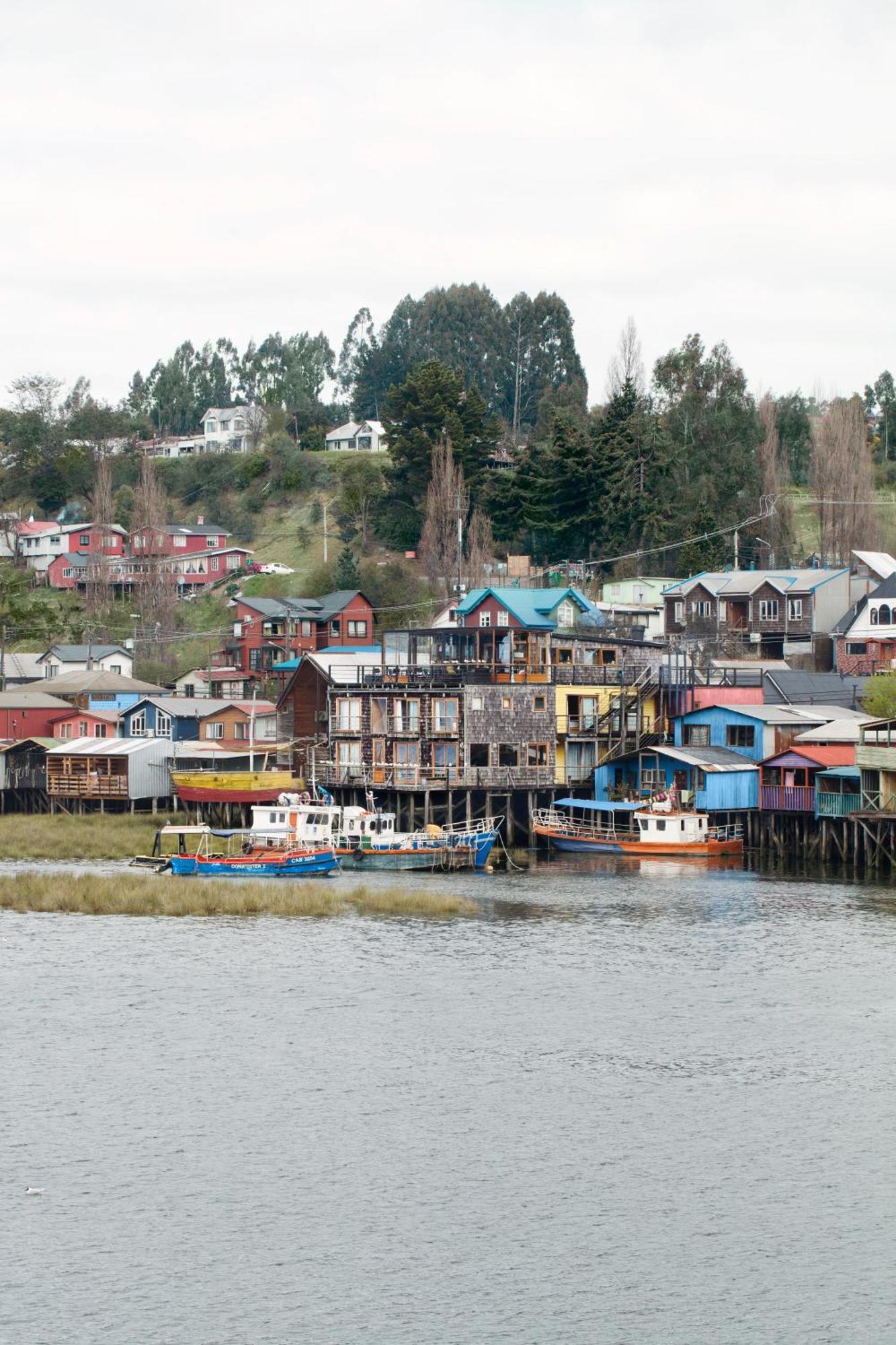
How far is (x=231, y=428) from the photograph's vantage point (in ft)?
624

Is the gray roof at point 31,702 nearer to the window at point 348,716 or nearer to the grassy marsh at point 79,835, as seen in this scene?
the grassy marsh at point 79,835

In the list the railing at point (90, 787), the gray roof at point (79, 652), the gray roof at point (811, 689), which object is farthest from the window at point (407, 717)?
the gray roof at point (79, 652)

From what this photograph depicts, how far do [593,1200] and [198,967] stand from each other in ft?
70.5

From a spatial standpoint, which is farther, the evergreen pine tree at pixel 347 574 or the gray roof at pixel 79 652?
the evergreen pine tree at pixel 347 574

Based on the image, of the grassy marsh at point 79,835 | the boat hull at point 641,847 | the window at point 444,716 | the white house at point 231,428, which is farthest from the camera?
the white house at point 231,428

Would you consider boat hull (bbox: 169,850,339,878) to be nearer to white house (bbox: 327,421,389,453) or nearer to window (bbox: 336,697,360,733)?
window (bbox: 336,697,360,733)

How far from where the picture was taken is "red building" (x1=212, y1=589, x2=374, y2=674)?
4815 inches

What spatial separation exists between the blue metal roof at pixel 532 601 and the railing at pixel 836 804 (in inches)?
793

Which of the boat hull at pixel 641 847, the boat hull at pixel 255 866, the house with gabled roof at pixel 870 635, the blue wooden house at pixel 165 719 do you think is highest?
the house with gabled roof at pixel 870 635

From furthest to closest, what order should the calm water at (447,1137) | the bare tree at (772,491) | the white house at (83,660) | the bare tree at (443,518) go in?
the bare tree at (443,518), the bare tree at (772,491), the white house at (83,660), the calm water at (447,1137)

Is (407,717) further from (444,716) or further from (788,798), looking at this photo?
(788,798)

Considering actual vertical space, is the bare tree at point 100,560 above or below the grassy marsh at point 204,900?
above

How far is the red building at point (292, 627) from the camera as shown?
4815 inches

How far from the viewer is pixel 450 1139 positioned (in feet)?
118
